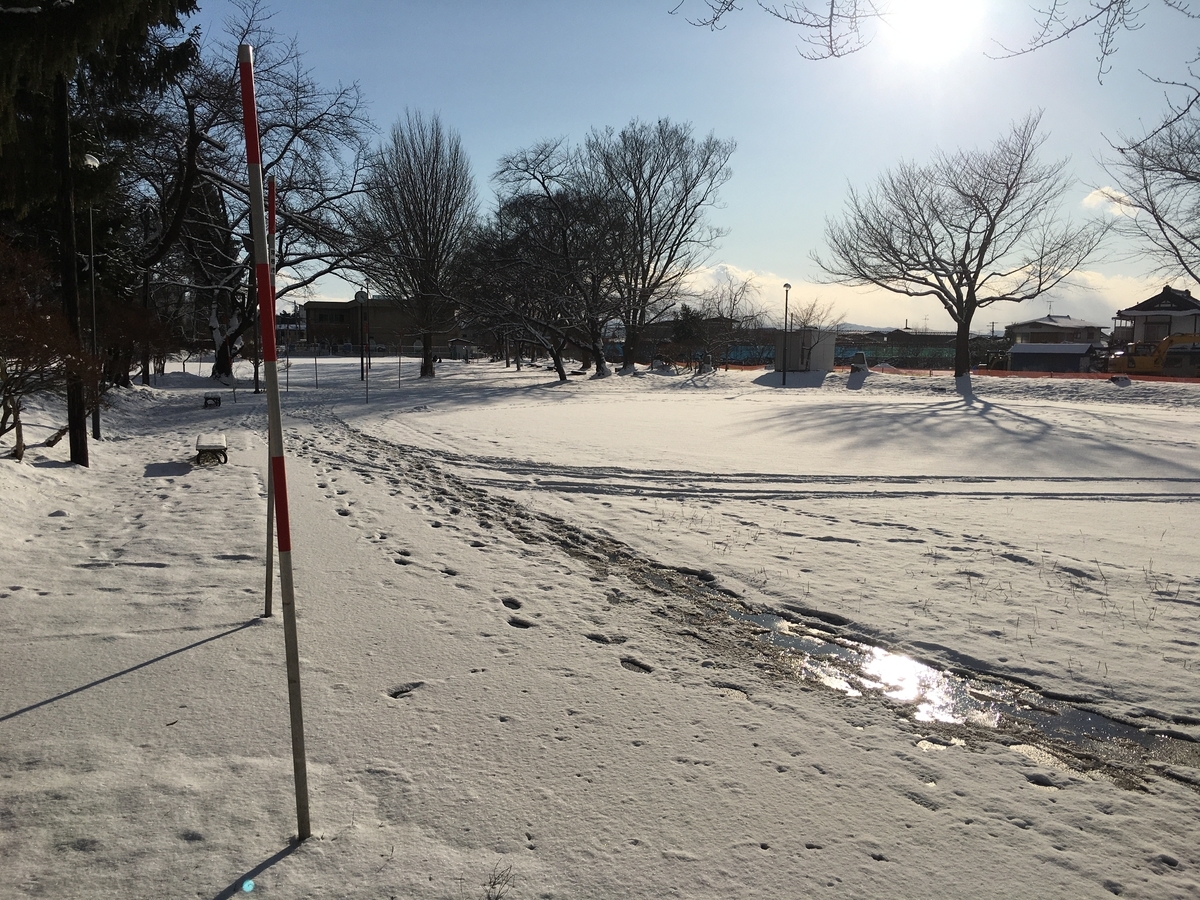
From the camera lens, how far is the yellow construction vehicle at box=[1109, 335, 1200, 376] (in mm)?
37344

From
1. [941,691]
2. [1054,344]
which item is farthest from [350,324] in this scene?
[941,691]

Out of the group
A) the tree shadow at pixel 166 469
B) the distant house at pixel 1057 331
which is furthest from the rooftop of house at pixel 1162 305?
the tree shadow at pixel 166 469

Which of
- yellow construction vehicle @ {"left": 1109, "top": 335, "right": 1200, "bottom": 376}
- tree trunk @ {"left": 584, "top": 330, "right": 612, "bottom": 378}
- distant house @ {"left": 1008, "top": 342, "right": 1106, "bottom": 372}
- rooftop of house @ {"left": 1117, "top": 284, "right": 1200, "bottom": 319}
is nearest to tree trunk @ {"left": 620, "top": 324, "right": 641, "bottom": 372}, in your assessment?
tree trunk @ {"left": 584, "top": 330, "right": 612, "bottom": 378}

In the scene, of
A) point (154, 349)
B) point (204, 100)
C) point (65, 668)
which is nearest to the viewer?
point (65, 668)

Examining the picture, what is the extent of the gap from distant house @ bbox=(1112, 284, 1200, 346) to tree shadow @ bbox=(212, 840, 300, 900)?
70.8m

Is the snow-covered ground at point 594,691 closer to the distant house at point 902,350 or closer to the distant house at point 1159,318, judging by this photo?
the distant house at point 902,350

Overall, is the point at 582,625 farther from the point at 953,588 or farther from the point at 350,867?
the point at 953,588

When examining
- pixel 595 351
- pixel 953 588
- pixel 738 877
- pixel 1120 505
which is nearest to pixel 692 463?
pixel 1120 505

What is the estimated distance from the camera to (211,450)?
10.9 m

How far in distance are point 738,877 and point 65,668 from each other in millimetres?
3565

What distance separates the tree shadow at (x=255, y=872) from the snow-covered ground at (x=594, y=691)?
0.01m

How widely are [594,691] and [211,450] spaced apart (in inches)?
346

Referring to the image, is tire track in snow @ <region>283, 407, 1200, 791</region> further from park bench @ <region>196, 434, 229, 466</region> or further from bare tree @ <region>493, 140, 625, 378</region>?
bare tree @ <region>493, 140, 625, 378</region>

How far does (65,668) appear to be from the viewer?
161 inches
